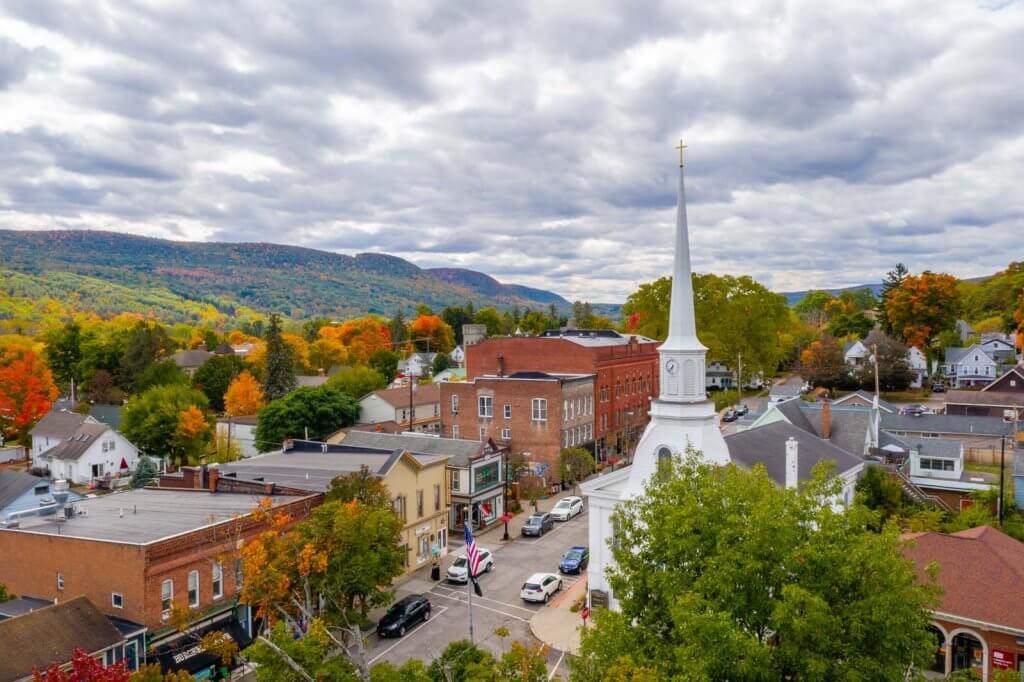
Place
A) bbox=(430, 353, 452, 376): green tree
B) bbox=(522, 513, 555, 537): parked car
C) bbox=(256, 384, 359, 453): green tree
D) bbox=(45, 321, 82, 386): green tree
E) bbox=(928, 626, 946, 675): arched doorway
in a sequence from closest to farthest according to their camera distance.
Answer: bbox=(928, 626, 946, 675): arched doorway → bbox=(522, 513, 555, 537): parked car → bbox=(256, 384, 359, 453): green tree → bbox=(45, 321, 82, 386): green tree → bbox=(430, 353, 452, 376): green tree

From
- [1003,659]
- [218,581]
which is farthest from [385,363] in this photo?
[1003,659]

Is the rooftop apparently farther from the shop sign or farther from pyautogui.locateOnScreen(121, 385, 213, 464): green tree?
pyautogui.locateOnScreen(121, 385, 213, 464): green tree

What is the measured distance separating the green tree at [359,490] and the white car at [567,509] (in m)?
16.7

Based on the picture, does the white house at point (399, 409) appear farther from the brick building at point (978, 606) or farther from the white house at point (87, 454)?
the brick building at point (978, 606)

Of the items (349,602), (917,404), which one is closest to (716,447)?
(349,602)

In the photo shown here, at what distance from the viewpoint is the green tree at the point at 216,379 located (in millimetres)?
83375

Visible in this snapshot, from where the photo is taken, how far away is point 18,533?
25.0 metres


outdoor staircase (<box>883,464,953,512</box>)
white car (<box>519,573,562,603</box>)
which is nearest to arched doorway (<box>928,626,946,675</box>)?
white car (<box>519,573,562,603</box>)

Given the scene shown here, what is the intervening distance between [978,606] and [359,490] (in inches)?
872

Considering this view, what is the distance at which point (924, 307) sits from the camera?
90125mm

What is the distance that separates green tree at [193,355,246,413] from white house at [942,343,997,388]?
300 ft

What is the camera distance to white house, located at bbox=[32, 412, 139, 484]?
56938 millimetres

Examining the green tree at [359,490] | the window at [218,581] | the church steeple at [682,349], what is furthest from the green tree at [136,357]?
the church steeple at [682,349]

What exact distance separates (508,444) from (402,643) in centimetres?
2737
